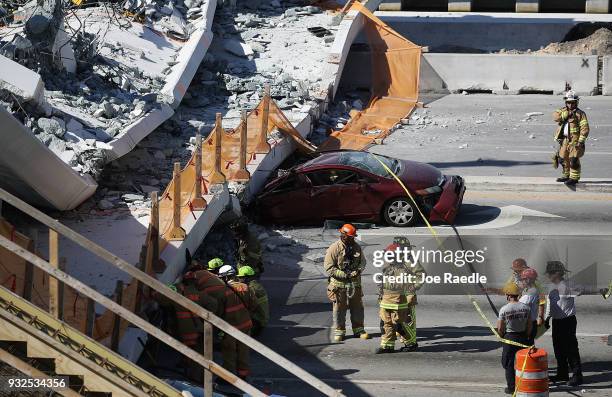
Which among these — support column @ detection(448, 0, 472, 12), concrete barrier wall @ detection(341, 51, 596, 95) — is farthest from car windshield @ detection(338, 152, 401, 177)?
support column @ detection(448, 0, 472, 12)

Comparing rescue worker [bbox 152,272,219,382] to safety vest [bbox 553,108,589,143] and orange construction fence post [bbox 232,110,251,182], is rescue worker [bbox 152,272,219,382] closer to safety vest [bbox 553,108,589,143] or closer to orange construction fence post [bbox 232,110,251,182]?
orange construction fence post [bbox 232,110,251,182]

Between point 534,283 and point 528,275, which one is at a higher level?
point 528,275

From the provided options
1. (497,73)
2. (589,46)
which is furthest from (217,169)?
(589,46)

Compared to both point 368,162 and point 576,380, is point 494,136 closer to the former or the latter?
point 368,162

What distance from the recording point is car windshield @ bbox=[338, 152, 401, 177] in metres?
20.5

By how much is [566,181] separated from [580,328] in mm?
6776

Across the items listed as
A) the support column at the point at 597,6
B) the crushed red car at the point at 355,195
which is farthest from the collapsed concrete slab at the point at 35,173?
the support column at the point at 597,6

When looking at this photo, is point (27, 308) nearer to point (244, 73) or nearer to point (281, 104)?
point (281, 104)

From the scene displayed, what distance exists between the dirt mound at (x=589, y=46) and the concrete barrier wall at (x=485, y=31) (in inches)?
42.7

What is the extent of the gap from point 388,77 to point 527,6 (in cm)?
1112

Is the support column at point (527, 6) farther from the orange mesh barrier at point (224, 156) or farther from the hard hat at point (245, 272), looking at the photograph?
the hard hat at point (245, 272)

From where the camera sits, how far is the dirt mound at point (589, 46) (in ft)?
107

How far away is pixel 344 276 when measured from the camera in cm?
1566

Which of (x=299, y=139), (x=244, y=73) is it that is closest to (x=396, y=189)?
(x=299, y=139)
